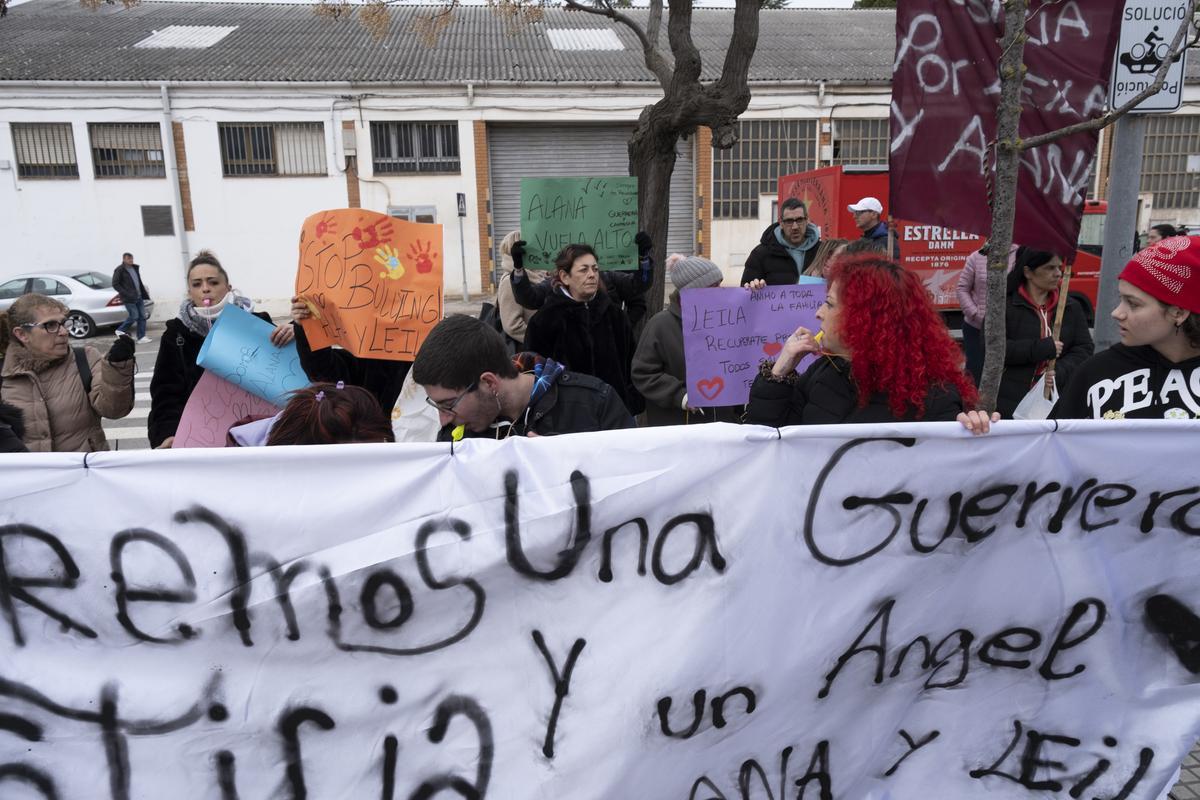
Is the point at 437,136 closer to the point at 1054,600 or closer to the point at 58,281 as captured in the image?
the point at 58,281

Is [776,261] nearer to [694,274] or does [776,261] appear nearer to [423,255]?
[694,274]

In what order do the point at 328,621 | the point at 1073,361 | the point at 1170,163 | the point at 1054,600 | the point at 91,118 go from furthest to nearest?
1. the point at 1170,163
2. the point at 91,118
3. the point at 1073,361
4. the point at 1054,600
5. the point at 328,621

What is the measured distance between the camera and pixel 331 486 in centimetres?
213

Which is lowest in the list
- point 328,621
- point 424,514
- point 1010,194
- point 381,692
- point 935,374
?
point 381,692

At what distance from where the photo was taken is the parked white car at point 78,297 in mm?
16000

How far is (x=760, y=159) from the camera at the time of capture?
22516 mm

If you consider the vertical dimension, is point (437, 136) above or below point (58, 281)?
above

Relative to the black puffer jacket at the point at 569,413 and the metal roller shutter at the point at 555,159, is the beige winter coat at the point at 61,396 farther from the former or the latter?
the metal roller shutter at the point at 555,159

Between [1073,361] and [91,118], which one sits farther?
[91,118]

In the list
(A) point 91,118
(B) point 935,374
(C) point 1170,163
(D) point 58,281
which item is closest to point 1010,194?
(B) point 935,374

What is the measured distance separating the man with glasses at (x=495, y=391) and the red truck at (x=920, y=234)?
7.35 metres

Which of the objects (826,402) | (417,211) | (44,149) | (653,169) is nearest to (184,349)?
(826,402)

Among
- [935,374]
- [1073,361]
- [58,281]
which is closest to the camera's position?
[935,374]

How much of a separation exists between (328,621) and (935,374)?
1.79 meters
